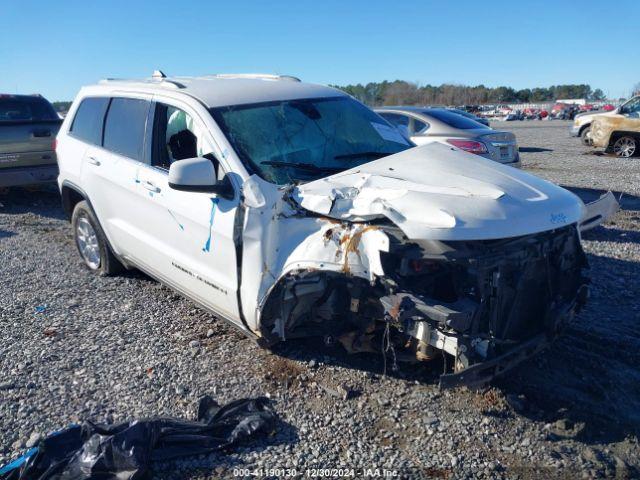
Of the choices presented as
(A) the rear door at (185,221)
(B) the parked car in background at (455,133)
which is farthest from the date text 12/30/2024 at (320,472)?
(B) the parked car in background at (455,133)

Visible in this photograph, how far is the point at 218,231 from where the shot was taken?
378 centimetres

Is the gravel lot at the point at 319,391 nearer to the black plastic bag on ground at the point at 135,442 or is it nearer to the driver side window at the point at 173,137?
the black plastic bag on ground at the point at 135,442

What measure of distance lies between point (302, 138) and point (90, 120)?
2.60m

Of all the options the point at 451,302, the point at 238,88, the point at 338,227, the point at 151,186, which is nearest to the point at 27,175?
the point at 151,186

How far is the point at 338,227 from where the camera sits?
3338 mm

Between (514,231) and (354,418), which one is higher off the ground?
(514,231)

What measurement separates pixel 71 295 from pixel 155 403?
2.37 metres

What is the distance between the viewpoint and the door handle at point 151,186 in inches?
171

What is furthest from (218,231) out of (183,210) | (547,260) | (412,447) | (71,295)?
(71,295)

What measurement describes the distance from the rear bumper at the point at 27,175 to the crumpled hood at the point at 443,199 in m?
7.13

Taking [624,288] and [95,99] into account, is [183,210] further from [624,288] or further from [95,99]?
[624,288]

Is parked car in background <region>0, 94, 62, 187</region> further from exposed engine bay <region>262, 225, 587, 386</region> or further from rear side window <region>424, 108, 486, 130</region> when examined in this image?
exposed engine bay <region>262, 225, 587, 386</region>

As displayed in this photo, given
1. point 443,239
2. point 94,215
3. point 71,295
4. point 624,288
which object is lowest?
point 71,295

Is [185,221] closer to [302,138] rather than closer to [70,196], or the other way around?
[302,138]
